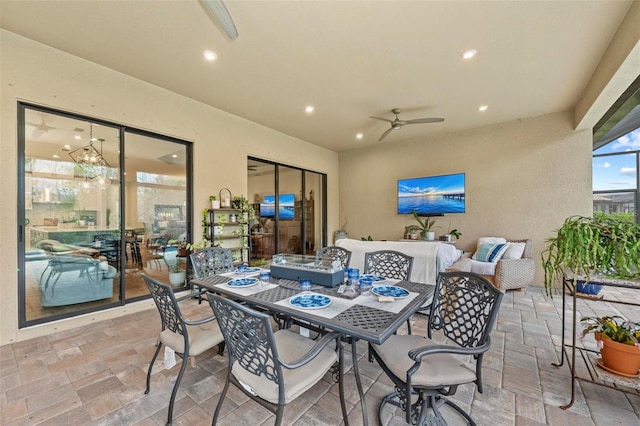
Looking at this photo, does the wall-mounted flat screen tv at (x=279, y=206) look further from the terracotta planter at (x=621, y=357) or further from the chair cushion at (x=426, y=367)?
the terracotta planter at (x=621, y=357)

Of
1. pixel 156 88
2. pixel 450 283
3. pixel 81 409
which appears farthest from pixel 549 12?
pixel 81 409

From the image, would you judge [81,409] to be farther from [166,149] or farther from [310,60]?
[310,60]

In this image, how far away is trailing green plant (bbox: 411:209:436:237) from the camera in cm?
580

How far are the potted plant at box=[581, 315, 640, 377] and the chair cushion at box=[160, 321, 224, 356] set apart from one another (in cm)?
261

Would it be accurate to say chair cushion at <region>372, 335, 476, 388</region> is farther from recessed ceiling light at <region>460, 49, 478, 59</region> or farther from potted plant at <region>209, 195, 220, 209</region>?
potted plant at <region>209, 195, 220, 209</region>

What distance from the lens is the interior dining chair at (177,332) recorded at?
161 cm

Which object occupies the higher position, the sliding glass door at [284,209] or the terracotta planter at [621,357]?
the sliding glass door at [284,209]

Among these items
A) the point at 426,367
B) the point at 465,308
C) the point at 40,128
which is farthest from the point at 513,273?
the point at 40,128

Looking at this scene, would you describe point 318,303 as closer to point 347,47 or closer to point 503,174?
point 347,47

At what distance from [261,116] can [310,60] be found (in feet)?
6.39

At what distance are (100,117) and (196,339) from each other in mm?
3101

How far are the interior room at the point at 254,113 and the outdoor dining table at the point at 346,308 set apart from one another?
727 mm

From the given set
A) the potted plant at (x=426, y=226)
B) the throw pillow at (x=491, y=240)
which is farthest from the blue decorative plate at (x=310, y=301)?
the potted plant at (x=426, y=226)

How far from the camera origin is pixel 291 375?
1.39 meters
